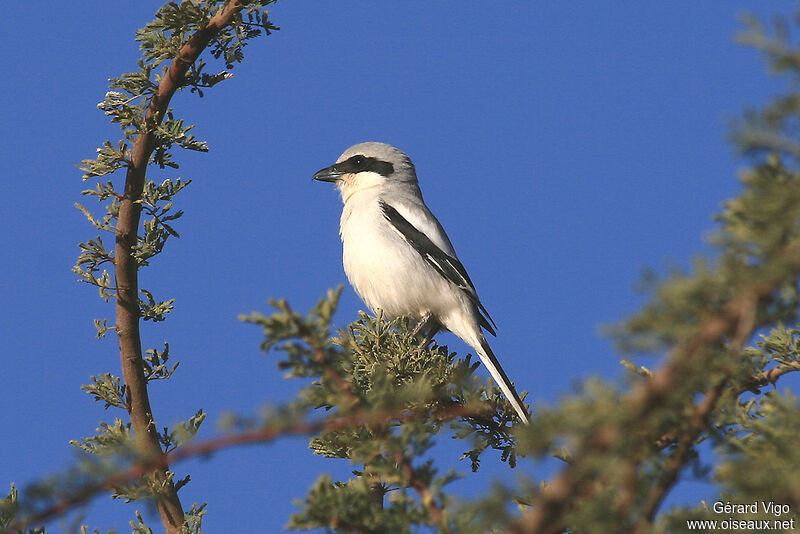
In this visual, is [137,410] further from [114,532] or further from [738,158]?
[738,158]

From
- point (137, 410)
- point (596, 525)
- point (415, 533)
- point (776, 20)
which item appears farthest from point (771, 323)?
point (137, 410)

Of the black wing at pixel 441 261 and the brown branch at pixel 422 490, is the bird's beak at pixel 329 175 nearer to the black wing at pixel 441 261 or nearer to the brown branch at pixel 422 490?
the black wing at pixel 441 261

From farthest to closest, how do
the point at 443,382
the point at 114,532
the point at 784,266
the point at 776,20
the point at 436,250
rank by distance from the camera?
the point at 436,250 → the point at 443,382 → the point at 114,532 → the point at 776,20 → the point at 784,266

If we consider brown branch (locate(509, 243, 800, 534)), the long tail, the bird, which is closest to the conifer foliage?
brown branch (locate(509, 243, 800, 534))

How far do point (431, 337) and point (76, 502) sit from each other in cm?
466

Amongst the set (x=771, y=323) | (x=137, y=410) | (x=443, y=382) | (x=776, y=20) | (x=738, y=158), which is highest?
(x=443, y=382)

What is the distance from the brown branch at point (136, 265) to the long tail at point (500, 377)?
4.62ft

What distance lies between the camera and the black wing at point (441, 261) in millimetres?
5613

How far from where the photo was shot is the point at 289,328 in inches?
55.3

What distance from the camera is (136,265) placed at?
3.22m

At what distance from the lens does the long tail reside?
3732 mm

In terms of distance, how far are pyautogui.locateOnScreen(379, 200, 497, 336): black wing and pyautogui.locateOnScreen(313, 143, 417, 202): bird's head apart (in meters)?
0.74

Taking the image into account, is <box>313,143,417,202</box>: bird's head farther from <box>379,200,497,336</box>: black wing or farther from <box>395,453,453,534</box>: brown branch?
<box>395,453,453,534</box>: brown branch

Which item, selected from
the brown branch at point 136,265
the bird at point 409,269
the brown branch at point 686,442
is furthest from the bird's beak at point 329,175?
the brown branch at point 686,442
